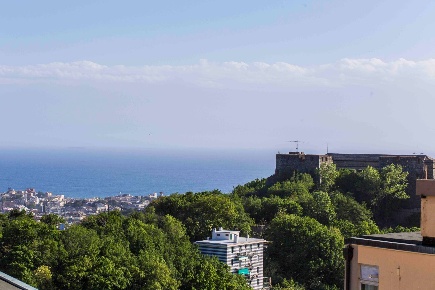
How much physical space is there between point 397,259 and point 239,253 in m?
38.6

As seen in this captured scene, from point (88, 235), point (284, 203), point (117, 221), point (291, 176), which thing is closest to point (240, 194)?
point (291, 176)

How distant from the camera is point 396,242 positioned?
643cm

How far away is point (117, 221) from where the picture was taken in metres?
42.3

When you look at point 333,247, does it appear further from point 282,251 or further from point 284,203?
point 284,203

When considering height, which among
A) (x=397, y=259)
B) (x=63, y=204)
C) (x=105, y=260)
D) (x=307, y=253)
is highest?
(x=397, y=259)

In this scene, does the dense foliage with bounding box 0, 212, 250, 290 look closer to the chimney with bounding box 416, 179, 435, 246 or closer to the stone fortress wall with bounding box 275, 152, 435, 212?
the stone fortress wall with bounding box 275, 152, 435, 212

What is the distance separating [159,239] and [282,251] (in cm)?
931

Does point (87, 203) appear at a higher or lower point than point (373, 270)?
lower

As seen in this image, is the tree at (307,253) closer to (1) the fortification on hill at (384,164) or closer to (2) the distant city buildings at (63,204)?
(1) the fortification on hill at (384,164)

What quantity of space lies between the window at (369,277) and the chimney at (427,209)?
445 millimetres

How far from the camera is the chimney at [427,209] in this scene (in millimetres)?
6223

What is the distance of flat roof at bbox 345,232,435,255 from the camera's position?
622 centimetres

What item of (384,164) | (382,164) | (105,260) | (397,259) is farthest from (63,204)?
(397,259)

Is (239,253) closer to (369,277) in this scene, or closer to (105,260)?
(105,260)
